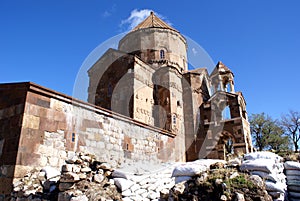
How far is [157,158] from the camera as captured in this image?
817cm

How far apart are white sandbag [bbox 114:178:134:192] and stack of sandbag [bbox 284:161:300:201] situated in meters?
2.91

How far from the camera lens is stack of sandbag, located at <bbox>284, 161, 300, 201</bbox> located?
388 centimetres

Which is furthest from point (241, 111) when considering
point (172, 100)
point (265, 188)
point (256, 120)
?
point (265, 188)

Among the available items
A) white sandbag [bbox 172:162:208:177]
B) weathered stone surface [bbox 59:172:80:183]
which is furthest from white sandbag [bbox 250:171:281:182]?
weathered stone surface [bbox 59:172:80:183]

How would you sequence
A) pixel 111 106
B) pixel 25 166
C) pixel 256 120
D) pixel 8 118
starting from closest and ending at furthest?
pixel 25 166
pixel 8 118
pixel 111 106
pixel 256 120

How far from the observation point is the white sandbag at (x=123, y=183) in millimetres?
3939

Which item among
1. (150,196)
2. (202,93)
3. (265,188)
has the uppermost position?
(202,93)

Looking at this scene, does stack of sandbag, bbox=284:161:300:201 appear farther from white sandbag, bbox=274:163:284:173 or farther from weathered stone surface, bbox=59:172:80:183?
weathered stone surface, bbox=59:172:80:183

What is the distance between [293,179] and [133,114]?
9842 mm

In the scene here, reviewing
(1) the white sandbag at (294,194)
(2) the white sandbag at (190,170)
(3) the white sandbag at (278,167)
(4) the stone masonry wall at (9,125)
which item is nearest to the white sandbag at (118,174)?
(2) the white sandbag at (190,170)

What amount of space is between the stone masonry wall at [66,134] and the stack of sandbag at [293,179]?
414 cm

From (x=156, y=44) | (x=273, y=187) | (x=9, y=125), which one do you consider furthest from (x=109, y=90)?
(x=273, y=187)

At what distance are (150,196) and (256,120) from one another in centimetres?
2630

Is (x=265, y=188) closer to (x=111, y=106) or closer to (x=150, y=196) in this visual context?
(x=150, y=196)
